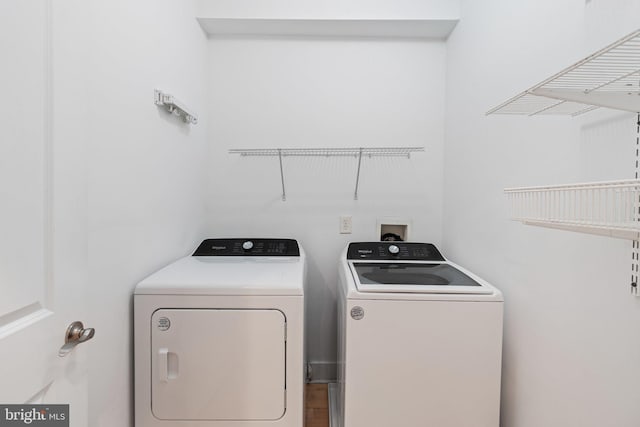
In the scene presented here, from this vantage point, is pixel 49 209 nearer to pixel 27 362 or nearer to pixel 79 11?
pixel 27 362

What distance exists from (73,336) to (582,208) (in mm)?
1294

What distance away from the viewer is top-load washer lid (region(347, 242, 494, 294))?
1.36 m

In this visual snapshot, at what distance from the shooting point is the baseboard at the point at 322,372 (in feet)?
→ 7.45

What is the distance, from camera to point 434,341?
1.33 metres

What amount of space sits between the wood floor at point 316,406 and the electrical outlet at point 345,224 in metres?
1.08

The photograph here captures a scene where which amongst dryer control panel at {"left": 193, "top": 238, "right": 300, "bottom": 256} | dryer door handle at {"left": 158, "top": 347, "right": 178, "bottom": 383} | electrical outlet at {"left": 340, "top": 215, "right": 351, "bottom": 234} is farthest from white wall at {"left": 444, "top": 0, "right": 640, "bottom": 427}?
dryer door handle at {"left": 158, "top": 347, "right": 178, "bottom": 383}

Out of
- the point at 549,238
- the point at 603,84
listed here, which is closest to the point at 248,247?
the point at 549,238

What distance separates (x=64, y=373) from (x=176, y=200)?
1.09 metres

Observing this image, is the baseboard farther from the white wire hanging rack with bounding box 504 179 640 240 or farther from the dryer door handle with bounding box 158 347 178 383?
the white wire hanging rack with bounding box 504 179 640 240

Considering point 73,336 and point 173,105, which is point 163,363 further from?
point 173,105

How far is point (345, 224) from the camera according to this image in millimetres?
2252

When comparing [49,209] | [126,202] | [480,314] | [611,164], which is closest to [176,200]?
[126,202]

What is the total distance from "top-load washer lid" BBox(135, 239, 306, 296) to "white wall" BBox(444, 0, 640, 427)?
94 centimetres
